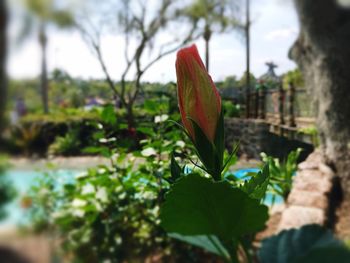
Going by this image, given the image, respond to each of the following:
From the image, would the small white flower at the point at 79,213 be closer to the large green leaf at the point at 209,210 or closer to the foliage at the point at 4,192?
the foliage at the point at 4,192

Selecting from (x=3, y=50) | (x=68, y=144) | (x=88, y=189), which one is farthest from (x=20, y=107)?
(x=3, y=50)

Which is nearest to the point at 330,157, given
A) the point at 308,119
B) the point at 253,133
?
the point at 308,119

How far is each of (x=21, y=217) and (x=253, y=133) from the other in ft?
3.47

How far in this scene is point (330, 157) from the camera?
1893 mm

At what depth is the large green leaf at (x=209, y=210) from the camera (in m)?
0.15

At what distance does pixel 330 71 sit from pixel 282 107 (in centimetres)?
70

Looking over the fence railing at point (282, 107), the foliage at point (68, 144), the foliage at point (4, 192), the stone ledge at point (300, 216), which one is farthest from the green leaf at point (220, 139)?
the foliage at point (68, 144)

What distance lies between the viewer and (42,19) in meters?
1.25

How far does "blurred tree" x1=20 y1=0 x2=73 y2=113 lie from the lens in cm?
113

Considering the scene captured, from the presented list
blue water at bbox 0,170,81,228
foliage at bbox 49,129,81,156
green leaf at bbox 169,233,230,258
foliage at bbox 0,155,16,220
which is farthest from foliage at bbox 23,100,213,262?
green leaf at bbox 169,233,230,258

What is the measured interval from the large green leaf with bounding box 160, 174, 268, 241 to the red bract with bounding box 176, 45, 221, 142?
1.0 inches

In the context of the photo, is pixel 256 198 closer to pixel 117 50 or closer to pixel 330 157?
pixel 117 50

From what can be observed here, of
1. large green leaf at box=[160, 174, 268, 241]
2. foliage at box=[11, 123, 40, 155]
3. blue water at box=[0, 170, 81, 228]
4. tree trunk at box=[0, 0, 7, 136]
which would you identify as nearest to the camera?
large green leaf at box=[160, 174, 268, 241]

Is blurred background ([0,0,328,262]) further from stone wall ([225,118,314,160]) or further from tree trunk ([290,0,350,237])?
tree trunk ([290,0,350,237])
